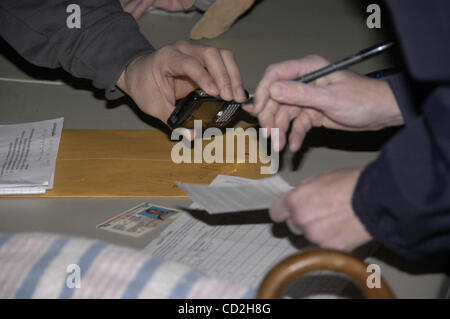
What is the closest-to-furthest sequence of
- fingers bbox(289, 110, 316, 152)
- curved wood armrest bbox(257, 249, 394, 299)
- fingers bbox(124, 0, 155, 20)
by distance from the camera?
curved wood armrest bbox(257, 249, 394, 299)
fingers bbox(289, 110, 316, 152)
fingers bbox(124, 0, 155, 20)

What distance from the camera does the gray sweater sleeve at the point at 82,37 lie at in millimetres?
1146

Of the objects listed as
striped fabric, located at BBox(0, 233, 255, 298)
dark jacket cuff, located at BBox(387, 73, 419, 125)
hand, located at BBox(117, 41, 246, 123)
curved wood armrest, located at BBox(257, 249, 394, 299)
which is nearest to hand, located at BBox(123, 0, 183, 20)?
hand, located at BBox(117, 41, 246, 123)

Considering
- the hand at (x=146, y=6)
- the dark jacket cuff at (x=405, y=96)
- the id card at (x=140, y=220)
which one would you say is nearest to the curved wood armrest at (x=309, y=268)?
the id card at (x=140, y=220)

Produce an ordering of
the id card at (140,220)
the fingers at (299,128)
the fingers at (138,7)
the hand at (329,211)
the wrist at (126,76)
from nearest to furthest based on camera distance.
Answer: the hand at (329,211)
the id card at (140,220)
the fingers at (299,128)
the wrist at (126,76)
the fingers at (138,7)

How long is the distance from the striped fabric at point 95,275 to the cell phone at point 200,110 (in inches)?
15.8

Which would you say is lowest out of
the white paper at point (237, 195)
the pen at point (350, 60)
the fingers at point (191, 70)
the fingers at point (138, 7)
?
the fingers at point (138, 7)

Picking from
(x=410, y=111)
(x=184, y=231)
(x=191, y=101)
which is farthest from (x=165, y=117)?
(x=410, y=111)

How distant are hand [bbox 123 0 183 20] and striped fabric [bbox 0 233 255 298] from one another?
105cm

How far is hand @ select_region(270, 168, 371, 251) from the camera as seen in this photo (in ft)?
2.17

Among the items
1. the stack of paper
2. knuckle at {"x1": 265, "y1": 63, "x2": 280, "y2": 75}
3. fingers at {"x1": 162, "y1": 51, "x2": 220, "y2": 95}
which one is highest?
knuckle at {"x1": 265, "y1": 63, "x2": 280, "y2": 75}

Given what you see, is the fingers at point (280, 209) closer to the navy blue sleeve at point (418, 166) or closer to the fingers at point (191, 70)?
the navy blue sleeve at point (418, 166)

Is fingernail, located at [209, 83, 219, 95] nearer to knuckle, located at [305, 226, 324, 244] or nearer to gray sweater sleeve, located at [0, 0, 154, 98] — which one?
gray sweater sleeve, located at [0, 0, 154, 98]

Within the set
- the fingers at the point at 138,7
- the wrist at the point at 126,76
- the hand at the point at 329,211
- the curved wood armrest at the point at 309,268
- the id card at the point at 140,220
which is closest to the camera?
Result: the curved wood armrest at the point at 309,268

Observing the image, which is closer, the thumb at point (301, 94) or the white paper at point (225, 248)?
the white paper at point (225, 248)
